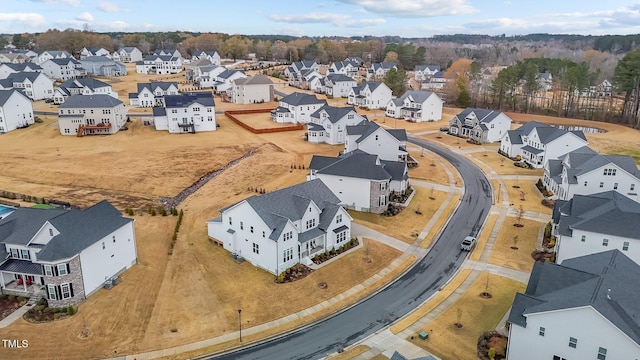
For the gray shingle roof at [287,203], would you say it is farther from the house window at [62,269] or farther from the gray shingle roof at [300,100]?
the gray shingle roof at [300,100]

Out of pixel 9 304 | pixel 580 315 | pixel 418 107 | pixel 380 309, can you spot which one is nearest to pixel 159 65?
pixel 418 107

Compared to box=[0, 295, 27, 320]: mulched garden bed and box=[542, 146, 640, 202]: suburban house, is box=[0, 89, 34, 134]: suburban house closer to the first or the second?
box=[0, 295, 27, 320]: mulched garden bed

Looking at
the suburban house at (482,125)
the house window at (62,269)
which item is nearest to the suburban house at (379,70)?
the suburban house at (482,125)

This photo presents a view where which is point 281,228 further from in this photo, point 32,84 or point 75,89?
point 32,84

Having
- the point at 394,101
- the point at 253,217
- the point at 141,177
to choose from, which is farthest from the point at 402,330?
the point at 394,101

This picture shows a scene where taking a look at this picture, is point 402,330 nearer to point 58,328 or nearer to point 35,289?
point 58,328

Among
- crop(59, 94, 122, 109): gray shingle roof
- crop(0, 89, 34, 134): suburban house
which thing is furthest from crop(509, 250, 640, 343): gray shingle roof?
crop(0, 89, 34, 134): suburban house
